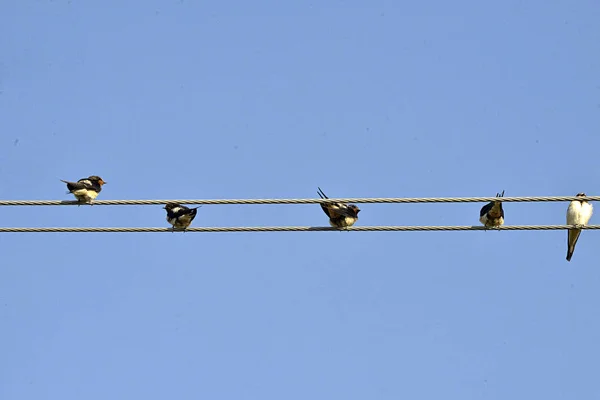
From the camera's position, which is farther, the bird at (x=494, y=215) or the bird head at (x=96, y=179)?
the bird head at (x=96, y=179)

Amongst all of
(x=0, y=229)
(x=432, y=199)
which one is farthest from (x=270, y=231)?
(x=0, y=229)

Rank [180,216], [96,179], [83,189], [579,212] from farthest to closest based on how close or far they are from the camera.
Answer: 1. [579,212]
2. [96,179]
3. [180,216]
4. [83,189]

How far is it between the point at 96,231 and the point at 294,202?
175cm

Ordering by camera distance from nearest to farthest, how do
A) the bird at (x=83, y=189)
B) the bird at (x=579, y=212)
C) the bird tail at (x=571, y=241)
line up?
the bird at (x=83, y=189)
the bird at (x=579, y=212)
the bird tail at (x=571, y=241)

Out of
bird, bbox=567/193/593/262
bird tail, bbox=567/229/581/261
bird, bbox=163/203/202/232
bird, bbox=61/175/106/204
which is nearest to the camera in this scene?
bird, bbox=61/175/106/204

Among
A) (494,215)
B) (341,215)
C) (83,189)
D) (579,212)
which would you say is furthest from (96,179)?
(579,212)

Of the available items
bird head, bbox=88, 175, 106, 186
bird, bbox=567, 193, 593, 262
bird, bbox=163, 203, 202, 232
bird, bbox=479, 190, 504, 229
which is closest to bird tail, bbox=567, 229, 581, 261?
bird, bbox=567, 193, 593, 262

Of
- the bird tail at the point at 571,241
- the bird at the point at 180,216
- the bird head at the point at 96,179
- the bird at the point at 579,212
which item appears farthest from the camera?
the bird tail at the point at 571,241

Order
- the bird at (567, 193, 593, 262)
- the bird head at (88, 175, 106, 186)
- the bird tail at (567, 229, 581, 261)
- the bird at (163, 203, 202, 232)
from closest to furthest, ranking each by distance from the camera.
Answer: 1. the bird at (163, 203, 202, 232)
2. the bird head at (88, 175, 106, 186)
3. the bird at (567, 193, 593, 262)
4. the bird tail at (567, 229, 581, 261)

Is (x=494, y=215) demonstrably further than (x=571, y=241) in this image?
No

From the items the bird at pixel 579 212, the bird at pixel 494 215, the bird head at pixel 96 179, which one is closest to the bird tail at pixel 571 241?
the bird at pixel 579 212

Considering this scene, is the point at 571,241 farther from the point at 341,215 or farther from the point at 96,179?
the point at 96,179

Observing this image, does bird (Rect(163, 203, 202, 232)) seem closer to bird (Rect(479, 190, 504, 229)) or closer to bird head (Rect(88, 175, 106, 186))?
bird head (Rect(88, 175, 106, 186))

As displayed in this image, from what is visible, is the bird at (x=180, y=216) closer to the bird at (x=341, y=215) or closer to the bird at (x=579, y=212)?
the bird at (x=341, y=215)
